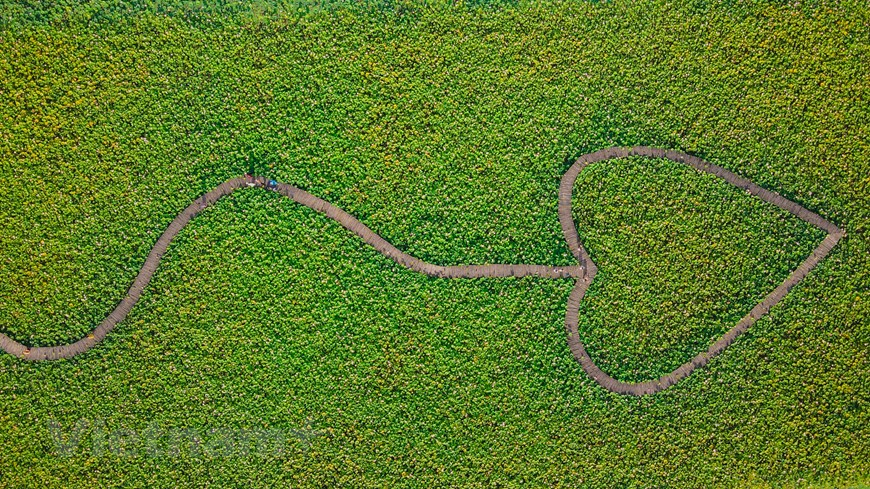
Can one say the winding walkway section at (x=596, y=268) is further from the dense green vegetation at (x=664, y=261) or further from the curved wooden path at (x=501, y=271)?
the dense green vegetation at (x=664, y=261)

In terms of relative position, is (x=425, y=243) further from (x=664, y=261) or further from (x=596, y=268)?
(x=664, y=261)

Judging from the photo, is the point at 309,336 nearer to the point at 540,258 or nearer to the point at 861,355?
the point at 540,258

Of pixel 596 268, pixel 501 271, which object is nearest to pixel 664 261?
pixel 596 268

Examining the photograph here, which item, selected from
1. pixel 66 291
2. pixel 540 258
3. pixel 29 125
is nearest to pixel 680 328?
pixel 540 258

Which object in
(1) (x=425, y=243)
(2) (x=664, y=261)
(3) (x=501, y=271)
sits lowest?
(2) (x=664, y=261)

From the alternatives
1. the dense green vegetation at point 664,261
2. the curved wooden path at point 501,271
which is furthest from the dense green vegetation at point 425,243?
the curved wooden path at point 501,271
